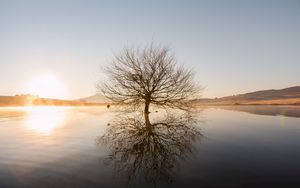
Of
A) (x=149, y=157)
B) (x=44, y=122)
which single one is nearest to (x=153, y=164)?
(x=149, y=157)

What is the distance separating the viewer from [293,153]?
10359 mm

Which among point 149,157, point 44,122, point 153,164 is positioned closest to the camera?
point 153,164

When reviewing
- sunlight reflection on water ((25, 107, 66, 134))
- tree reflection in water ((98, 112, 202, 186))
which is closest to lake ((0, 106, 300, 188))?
tree reflection in water ((98, 112, 202, 186))

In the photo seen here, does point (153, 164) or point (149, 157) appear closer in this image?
point (153, 164)

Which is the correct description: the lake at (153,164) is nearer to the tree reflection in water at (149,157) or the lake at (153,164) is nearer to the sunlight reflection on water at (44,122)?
the tree reflection in water at (149,157)

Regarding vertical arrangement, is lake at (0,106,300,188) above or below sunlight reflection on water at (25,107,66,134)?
below

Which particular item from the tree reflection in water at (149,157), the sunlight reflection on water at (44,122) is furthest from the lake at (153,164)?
the sunlight reflection on water at (44,122)

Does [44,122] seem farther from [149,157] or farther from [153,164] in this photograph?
[153,164]

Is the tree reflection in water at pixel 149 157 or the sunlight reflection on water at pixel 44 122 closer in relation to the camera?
the tree reflection in water at pixel 149 157

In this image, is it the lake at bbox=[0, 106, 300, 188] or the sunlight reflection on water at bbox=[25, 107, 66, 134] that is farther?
the sunlight reflection on water at bbox=[25, 107, 66, 134]

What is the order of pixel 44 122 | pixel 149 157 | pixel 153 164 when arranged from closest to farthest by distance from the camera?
pixel 153 164
pixel 149 157
pixel 44 122

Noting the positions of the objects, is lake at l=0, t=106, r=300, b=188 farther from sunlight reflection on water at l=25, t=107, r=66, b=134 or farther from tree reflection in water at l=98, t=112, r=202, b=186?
sunlight reflection on water at l=25, t=107, r=66, b=134

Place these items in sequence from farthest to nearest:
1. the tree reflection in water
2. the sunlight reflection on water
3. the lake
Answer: the sunlight reflection on water, the tree reflection in water, the lake

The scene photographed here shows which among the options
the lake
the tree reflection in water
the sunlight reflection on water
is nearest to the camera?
the lake
